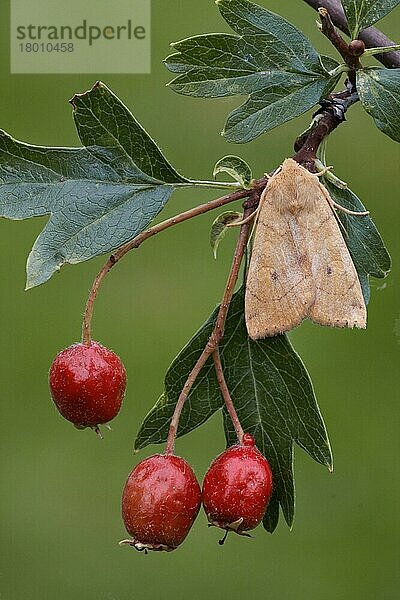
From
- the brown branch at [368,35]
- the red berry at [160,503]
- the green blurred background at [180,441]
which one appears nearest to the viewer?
the red berry at [160,503]

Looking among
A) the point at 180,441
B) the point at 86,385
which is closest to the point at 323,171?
the point at 86,385

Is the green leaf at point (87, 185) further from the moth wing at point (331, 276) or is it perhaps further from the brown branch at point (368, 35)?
the brown branch at point (368, 35)

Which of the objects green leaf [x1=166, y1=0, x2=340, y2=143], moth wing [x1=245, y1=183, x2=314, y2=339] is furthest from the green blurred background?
green leaf [x1=166, y1=0, x2=340, y2=143]

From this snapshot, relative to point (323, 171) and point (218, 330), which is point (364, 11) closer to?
point (323, 171)

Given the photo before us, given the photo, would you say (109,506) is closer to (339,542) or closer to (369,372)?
(339,542)

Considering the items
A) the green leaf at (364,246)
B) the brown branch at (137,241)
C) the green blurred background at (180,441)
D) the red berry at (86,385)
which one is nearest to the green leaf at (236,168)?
the brown branch at (137,241)

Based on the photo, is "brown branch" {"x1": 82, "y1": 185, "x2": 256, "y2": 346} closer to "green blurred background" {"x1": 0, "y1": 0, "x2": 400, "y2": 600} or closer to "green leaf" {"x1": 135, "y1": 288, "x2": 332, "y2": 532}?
"green leaf" {"x1": 135, "y1": 288, "x2": 332, "y2": 532}
